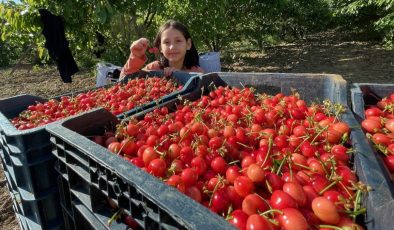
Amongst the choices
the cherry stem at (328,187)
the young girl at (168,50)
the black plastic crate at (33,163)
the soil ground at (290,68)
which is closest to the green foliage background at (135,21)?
the soil ground at (290,68)

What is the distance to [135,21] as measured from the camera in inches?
237

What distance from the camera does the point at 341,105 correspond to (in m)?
Answer: 1.50

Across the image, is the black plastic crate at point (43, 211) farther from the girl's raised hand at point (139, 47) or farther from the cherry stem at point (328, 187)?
the girl's raised hand at point (139, 47)

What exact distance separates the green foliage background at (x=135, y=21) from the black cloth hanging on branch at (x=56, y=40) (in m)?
0.14

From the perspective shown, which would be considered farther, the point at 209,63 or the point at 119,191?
the point at 209,63

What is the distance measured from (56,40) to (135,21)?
1.51 m

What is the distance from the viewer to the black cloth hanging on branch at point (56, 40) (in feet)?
16.4

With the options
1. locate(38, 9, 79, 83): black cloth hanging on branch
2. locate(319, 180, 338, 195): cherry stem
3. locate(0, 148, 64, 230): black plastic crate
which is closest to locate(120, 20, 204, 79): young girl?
locate(0, 148, 64, 230): black plastic crate

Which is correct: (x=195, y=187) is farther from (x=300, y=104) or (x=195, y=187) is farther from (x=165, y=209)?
(x=300, y=104)

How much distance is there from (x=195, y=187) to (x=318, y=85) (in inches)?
47.9

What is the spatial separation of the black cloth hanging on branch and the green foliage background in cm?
14

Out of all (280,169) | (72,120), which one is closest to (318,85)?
(280,169)

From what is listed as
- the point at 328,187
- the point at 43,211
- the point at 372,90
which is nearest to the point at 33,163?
the point at 43,211

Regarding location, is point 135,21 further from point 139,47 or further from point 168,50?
point 139,47
